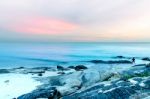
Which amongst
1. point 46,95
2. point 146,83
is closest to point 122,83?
point 146,83

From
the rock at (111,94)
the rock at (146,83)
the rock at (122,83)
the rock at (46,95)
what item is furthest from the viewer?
the rock at (46,95)

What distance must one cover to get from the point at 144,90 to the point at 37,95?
7811 millimetres

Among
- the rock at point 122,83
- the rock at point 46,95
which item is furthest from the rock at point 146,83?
the rock at point 46,95

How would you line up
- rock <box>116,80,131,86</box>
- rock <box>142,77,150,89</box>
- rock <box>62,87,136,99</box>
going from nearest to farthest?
rock <box>62,87,136,99</box>
rock <box>142,77,150,89</box>
rock <box>116,80,131,86</box>

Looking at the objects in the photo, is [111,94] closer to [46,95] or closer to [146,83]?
[146,83]

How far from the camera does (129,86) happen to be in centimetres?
1565

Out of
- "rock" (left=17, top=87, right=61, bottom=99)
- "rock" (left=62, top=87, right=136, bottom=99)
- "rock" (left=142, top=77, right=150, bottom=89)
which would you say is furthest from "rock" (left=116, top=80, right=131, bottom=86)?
"rock" (left=17, top=87, right=61, bottom=99)

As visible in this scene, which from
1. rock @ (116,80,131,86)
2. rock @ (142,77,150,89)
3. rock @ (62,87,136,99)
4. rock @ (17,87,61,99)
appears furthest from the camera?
rock @ (17,87,61,99)

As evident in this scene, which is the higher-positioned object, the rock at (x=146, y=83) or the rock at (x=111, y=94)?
the rock at (x=146, y=83)

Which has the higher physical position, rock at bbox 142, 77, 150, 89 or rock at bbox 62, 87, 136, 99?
rock at bbox 142, 77, 150, 89

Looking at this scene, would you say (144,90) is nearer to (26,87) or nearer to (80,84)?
(80,84)

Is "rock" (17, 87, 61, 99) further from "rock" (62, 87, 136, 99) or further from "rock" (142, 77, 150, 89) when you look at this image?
"rock" (142, 77, 150, 89)

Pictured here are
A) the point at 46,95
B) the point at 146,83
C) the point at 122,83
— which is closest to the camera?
the point at 146,83

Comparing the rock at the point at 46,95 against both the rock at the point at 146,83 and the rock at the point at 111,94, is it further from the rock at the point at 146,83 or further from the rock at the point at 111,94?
the rock at the point at 146,83
